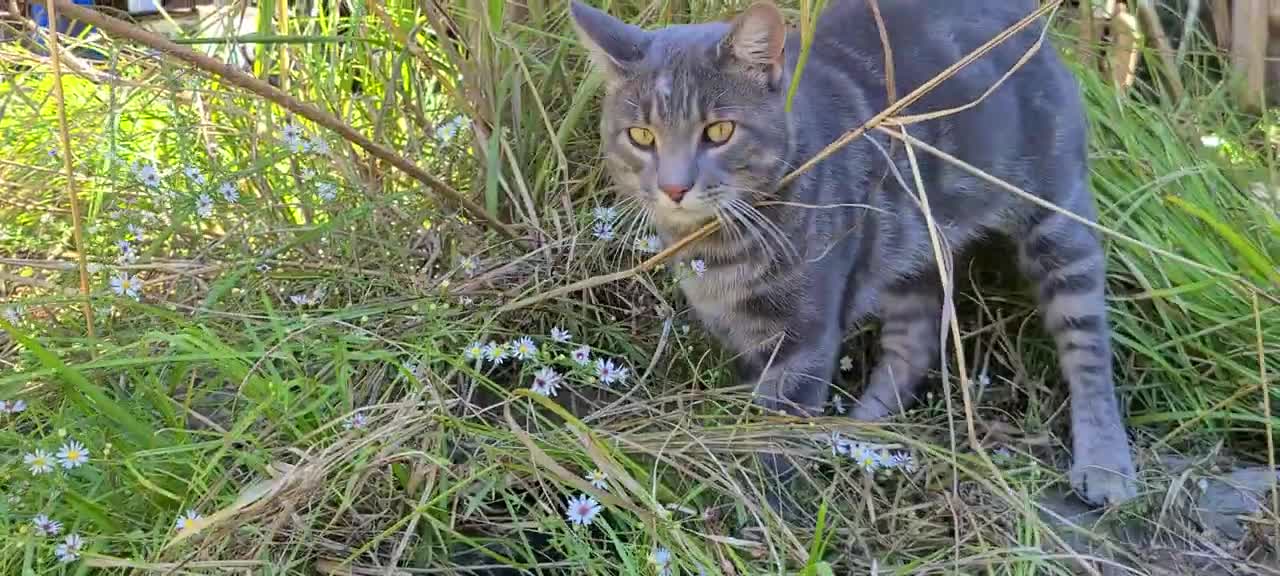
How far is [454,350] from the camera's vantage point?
143cm

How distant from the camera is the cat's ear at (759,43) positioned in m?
1.33

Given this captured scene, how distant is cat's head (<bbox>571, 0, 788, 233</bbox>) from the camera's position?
1.38 meters

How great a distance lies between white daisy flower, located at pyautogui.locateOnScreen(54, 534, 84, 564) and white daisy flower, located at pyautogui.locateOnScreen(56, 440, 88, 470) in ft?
0.31

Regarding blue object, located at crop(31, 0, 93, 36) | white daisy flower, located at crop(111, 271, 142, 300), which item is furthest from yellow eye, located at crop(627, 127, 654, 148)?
blue object, located at crop(31, 0, 93, 36)

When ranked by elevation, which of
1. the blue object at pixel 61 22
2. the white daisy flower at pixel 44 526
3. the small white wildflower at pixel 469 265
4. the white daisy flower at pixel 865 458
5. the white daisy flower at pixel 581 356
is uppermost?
the blue object at pixel 61 22

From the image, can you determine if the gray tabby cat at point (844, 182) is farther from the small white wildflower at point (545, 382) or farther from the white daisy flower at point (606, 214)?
the small white wildflower at point (545, 382)

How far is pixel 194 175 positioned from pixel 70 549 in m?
0.86

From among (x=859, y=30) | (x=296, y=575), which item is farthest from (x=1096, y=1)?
(x=296, y=575)

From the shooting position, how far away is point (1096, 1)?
2348mm

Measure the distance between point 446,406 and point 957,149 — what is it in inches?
38.4

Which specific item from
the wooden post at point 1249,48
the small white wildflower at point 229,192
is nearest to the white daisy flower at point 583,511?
the small white wildflower at point 229,192

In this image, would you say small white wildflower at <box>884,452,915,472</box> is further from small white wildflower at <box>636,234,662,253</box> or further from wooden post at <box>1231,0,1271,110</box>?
wooden post at <box>1231,0,1271,110</box>

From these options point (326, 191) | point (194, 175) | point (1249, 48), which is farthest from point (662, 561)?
point (1249, 48)

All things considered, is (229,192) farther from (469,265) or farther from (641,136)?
(641,136)
